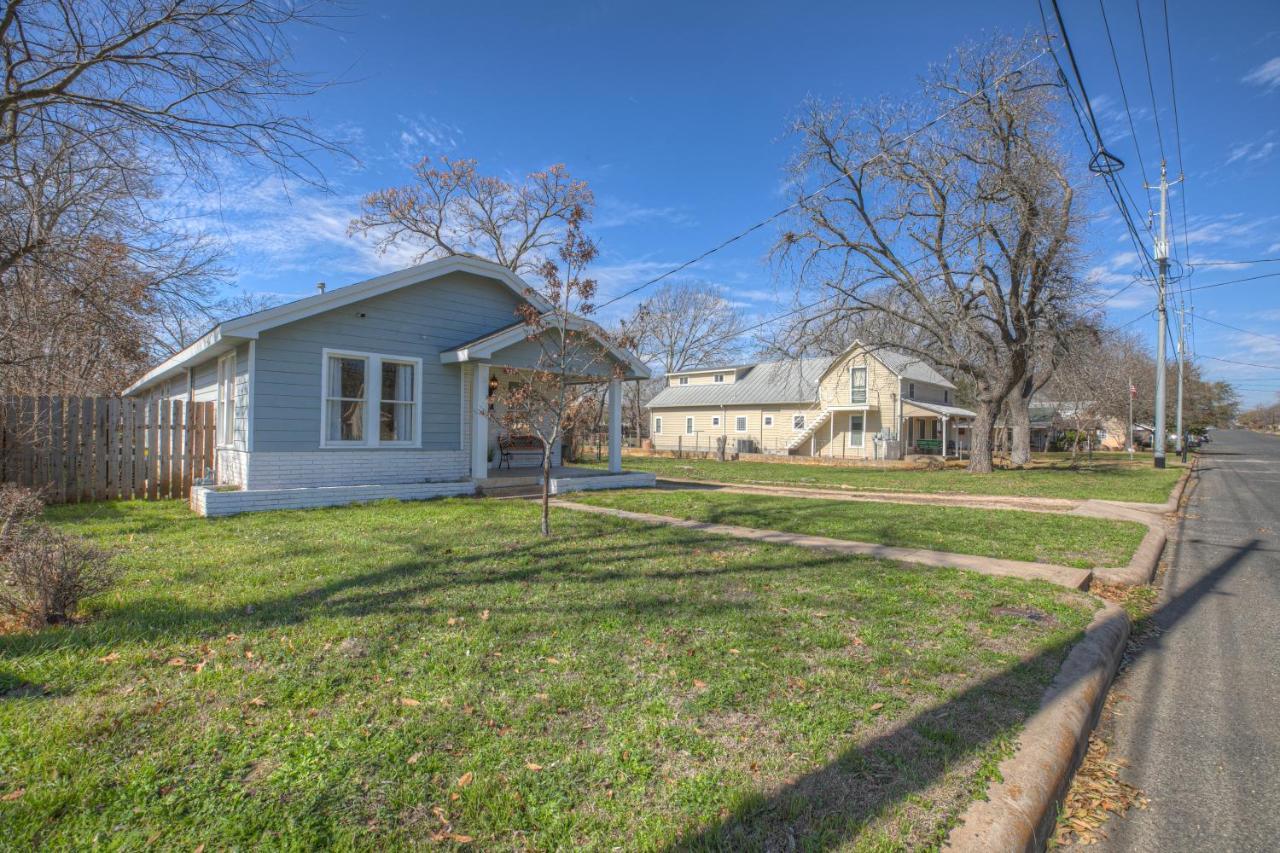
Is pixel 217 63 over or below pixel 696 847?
over

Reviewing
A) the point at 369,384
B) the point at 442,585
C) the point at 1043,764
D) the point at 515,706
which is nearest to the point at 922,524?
the point at 1043,764

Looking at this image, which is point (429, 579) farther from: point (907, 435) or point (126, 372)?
point (907, 435)

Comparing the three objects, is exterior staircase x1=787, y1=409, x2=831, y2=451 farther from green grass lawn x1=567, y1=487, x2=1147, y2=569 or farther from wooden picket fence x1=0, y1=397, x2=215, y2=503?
wooden picket fence x1=0, y1=397, x2=215, y2=503

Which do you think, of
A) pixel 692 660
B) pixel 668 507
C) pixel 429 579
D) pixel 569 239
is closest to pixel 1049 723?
pixel 692 660

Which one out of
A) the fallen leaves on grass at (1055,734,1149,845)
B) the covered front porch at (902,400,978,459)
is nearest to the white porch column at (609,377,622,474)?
the fallen leaves on grass at (1055,734,1149,845)

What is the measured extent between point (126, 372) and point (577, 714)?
20.1 metres

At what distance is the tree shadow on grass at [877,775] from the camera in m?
2.17

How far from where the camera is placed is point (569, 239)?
7.41m

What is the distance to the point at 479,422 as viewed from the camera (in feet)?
38.0

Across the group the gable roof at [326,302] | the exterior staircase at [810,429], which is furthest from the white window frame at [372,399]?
the exterior staircase at [810,429]

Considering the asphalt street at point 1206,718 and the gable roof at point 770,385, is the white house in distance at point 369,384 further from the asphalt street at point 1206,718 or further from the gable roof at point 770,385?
the gable roof at point 770,385

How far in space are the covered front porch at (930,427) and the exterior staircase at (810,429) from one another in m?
3.58

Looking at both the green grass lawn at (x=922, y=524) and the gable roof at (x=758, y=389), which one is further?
the gable roof at (x=758, y=389)

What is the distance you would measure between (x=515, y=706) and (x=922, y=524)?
7593 millimetres
